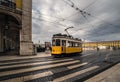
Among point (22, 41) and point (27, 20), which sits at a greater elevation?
point (27, 20)

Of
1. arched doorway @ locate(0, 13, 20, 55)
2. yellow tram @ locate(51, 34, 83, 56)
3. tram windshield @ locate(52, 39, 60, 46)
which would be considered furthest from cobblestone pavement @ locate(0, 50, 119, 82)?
arched doorway @ locate(0, 13, 20, 55)

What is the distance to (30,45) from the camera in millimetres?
24703

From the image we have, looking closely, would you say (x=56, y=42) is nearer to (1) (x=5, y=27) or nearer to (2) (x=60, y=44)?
(2) (x=60, y=44)

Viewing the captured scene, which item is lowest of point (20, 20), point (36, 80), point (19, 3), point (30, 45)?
point (36, 80)

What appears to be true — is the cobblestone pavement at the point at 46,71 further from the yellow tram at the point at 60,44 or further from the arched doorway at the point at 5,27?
the arched doorway at the point at 5,27

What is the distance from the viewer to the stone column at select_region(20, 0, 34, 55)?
945 inches

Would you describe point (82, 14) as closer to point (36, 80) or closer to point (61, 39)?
point (61, 39)

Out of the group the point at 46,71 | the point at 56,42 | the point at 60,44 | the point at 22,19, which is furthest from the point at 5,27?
the point at 46,71

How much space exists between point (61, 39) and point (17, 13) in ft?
28.4

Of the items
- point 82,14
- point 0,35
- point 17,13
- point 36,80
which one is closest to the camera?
point 36,80

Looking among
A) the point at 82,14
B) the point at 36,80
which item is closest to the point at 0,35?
the point at 82,14

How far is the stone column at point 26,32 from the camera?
78.7 feet

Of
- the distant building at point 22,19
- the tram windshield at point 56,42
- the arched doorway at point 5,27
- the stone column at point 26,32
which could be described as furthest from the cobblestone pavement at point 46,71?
the arched doorway at point 5,27

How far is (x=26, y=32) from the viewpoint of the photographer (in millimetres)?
24703
